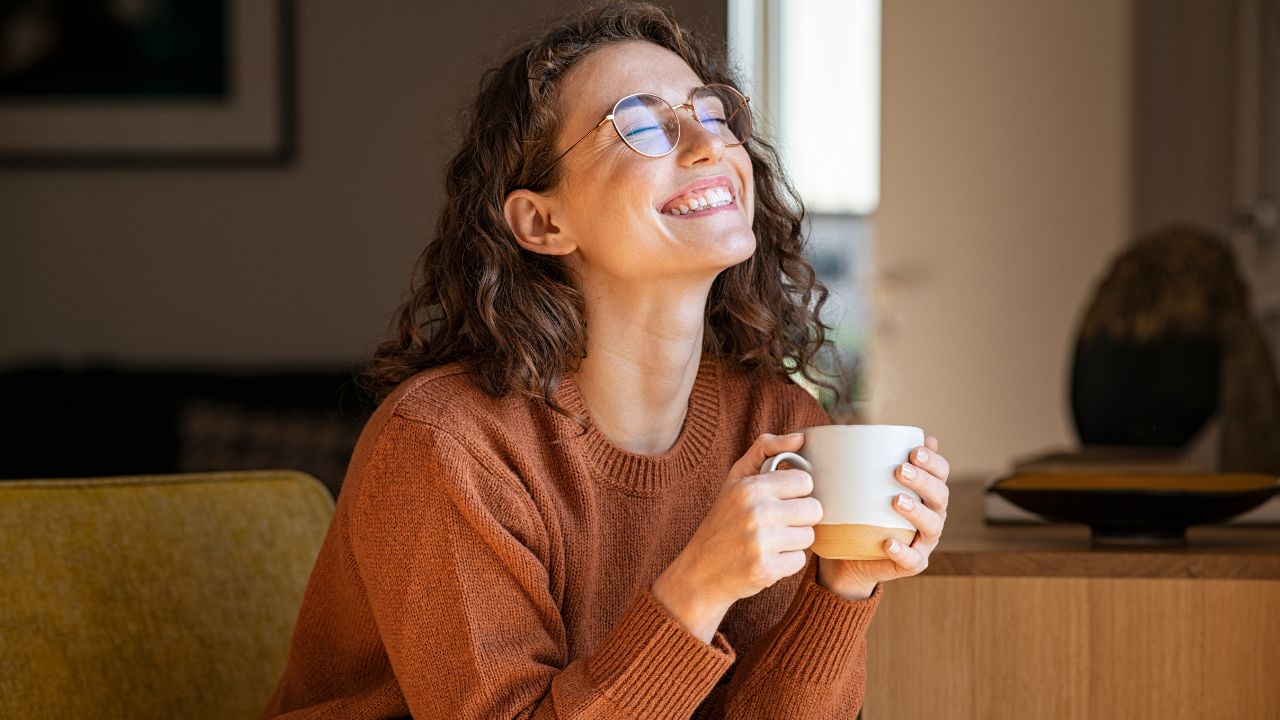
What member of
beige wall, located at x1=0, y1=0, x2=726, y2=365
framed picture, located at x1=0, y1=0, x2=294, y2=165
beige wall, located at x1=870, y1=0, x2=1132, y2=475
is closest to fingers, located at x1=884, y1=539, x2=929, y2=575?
beige wall, located at x1=0, y1=0, x2=726, y2=365

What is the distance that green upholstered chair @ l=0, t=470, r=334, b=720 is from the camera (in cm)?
120

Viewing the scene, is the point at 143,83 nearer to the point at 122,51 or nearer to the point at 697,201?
the point at 122,51

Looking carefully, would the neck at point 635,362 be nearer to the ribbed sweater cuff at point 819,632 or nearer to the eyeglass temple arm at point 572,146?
the eyeglass temple arm at point 572,146

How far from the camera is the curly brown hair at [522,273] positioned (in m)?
1.22

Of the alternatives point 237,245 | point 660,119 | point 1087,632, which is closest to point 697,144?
point 660,119

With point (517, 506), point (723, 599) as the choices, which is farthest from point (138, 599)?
point (723, 599)

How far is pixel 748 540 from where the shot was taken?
93 cm

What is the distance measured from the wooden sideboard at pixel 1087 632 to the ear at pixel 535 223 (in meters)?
0.45

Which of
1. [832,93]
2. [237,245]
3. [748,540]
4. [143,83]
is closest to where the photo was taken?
[748,540]

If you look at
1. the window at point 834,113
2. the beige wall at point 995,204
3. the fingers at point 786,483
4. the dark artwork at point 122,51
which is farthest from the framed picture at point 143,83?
the window at point 834,113

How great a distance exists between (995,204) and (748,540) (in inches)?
148

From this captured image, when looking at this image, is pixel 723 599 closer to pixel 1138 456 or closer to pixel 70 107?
pixel 1138 456

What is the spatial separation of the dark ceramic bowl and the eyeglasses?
0.44 metres

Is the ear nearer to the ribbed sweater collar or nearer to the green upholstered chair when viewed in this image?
the ribbed sweater collar
